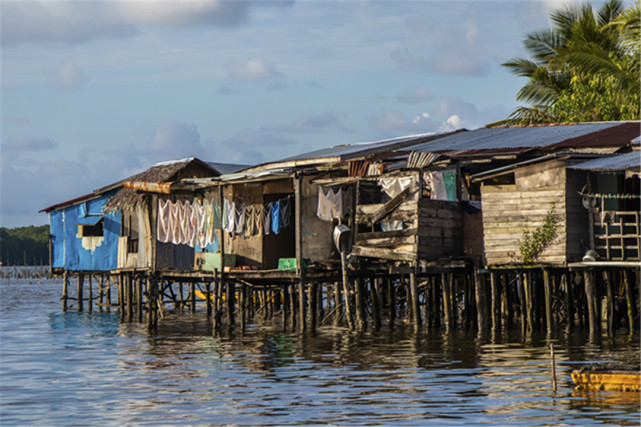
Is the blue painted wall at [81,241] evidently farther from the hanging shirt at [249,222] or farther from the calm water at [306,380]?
the hanging shirt at [249,222]

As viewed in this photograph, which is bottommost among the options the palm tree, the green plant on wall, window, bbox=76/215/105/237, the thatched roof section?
the green plant on wall

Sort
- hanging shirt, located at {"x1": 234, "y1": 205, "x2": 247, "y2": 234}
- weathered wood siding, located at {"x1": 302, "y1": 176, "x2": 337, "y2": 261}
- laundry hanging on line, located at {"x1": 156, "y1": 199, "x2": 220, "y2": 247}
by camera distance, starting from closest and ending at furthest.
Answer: weathered wood siding, located at {"x1": 302, "y1": 176, "x2": 337, "y2": 261} < hanging shirt, located at {"x1": 234, "y1": 205, "x2": 247, "y2": 234} < laundry hanging on line, located at {"x1": 156, "y1": 199, "x2": 220, "y2": 247}

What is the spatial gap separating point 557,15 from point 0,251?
368 feet

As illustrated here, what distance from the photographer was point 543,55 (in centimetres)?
4088

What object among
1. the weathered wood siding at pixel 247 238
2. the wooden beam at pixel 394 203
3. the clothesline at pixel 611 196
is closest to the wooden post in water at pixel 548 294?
the clothesline at pixel 611 196

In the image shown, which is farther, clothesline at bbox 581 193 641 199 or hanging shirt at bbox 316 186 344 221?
hanging shirt at bbox 316 186 344 221

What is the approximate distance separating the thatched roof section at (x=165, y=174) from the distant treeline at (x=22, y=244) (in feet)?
341

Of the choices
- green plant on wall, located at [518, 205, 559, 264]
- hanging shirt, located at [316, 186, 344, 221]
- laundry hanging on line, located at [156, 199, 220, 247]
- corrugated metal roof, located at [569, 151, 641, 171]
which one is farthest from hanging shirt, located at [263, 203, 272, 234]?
corrugated metal roof, located at [569, 151, 641, 171]

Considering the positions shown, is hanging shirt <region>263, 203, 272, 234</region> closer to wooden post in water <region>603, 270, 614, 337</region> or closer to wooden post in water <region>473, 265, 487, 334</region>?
wooden post in water <region>473, 265, 487, 334</region>

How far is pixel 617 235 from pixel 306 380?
27.4ft

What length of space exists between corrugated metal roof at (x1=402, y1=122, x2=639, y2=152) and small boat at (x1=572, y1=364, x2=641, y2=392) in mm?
10840

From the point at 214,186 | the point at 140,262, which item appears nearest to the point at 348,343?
the point at 214,186

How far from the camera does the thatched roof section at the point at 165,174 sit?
118ft

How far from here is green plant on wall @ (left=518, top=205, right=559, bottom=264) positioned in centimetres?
2462
